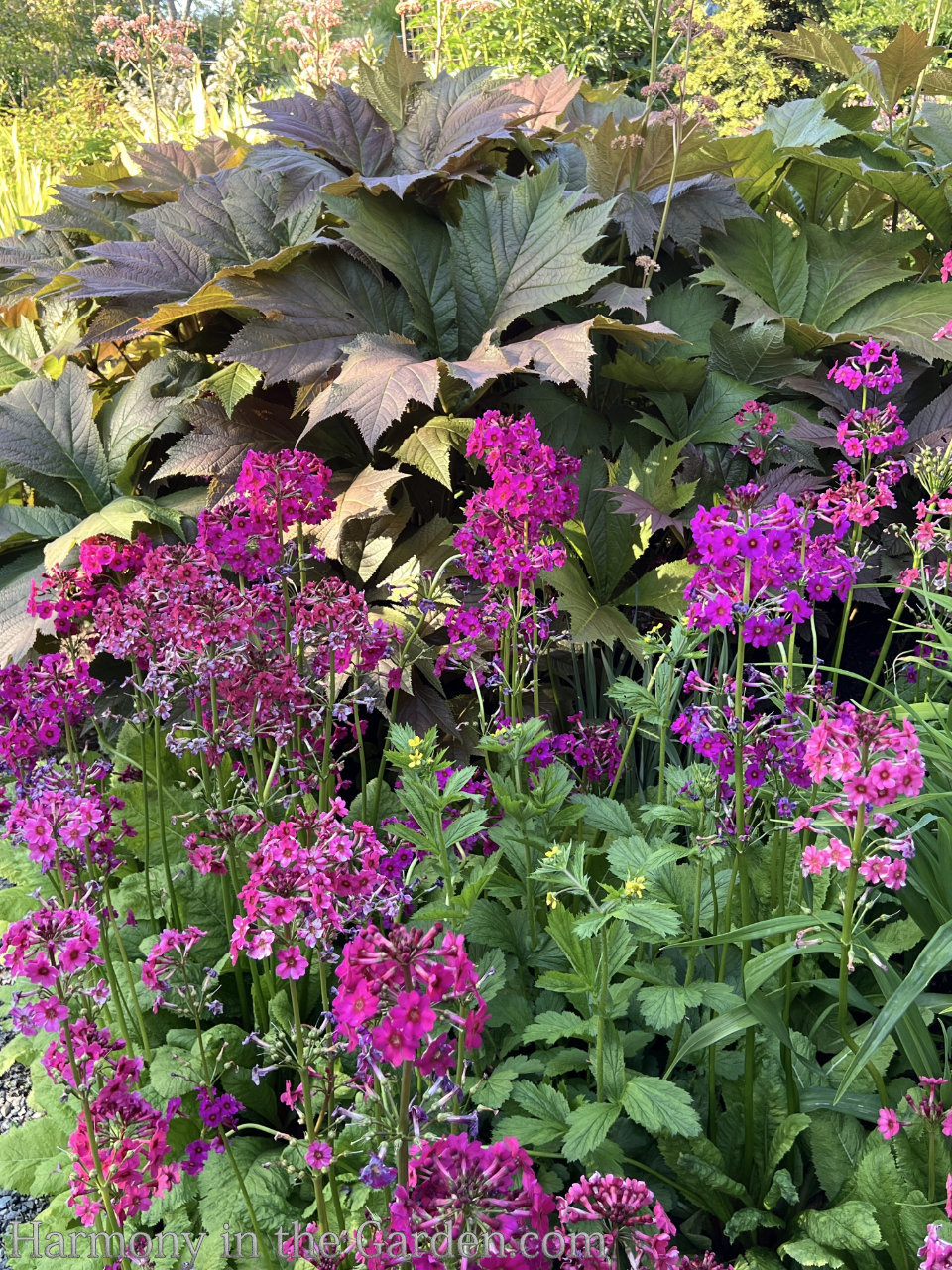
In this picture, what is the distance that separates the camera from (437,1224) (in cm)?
88

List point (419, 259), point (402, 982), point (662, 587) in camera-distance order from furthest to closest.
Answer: point (419, 259) < point (662, 587) < point (402, 982)

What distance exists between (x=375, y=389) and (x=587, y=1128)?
1.67 m

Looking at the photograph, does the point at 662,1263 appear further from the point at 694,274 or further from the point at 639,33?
the point at 639,33

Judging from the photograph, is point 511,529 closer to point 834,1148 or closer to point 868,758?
point 868,758

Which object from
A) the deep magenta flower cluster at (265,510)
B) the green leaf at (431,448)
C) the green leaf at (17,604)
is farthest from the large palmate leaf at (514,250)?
the green leaf at (17,604)

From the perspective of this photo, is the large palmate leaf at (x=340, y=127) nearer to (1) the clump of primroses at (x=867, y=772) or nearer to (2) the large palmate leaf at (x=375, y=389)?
(2) the large palmate leaf at (x=375, y=389)

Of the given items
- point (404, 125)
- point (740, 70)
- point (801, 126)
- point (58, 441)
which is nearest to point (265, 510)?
point (58, 441)

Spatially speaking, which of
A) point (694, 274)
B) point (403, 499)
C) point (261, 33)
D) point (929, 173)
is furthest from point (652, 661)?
point (261, 33)

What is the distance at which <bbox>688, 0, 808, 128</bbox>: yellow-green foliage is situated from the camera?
11.4 m

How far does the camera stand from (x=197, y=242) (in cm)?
296

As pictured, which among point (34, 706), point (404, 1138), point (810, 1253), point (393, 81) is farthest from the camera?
point (393, 81)

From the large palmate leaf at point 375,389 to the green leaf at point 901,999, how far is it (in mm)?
1509

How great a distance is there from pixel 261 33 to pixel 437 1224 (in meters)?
22.3

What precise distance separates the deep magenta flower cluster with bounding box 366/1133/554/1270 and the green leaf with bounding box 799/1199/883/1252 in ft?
2.08
